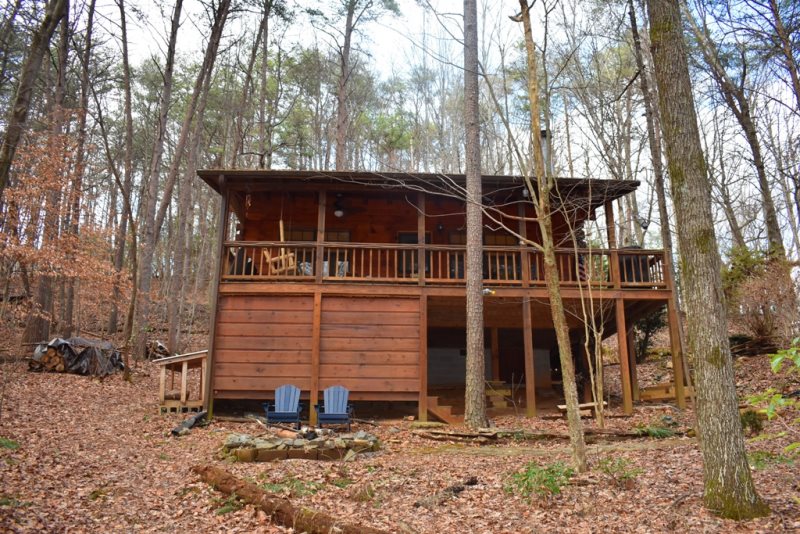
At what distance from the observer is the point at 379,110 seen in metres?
28.3

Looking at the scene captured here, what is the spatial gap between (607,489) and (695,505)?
3.13 feet

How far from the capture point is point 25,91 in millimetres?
5391

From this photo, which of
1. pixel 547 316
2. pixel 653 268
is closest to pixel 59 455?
pixel 547 316

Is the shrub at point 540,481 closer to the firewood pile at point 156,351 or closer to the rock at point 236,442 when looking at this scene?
the rock at point 236,442

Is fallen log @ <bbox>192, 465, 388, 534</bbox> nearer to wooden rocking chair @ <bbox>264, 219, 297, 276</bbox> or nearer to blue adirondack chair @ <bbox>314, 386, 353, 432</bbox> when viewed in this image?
blue adirondack chair @ <bbox>314, 386, 353, 432</bbox>

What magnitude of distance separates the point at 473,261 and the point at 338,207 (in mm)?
4011

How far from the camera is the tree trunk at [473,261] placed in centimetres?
992

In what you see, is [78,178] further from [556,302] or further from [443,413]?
[556,302]

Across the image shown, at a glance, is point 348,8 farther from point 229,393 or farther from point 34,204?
point 229,393

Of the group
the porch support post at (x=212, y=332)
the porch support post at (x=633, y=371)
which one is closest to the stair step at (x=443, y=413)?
the porch support post at (x=212, y=332)

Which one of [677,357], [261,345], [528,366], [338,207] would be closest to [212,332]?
[261,345]

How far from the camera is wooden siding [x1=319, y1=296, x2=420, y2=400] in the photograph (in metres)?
11.0

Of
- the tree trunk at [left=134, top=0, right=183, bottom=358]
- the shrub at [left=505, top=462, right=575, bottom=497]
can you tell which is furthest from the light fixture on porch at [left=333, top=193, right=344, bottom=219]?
the shrub at [left=505, top=462, right=575, bottom=497]

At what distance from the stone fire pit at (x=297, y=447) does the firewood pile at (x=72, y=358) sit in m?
7.92
